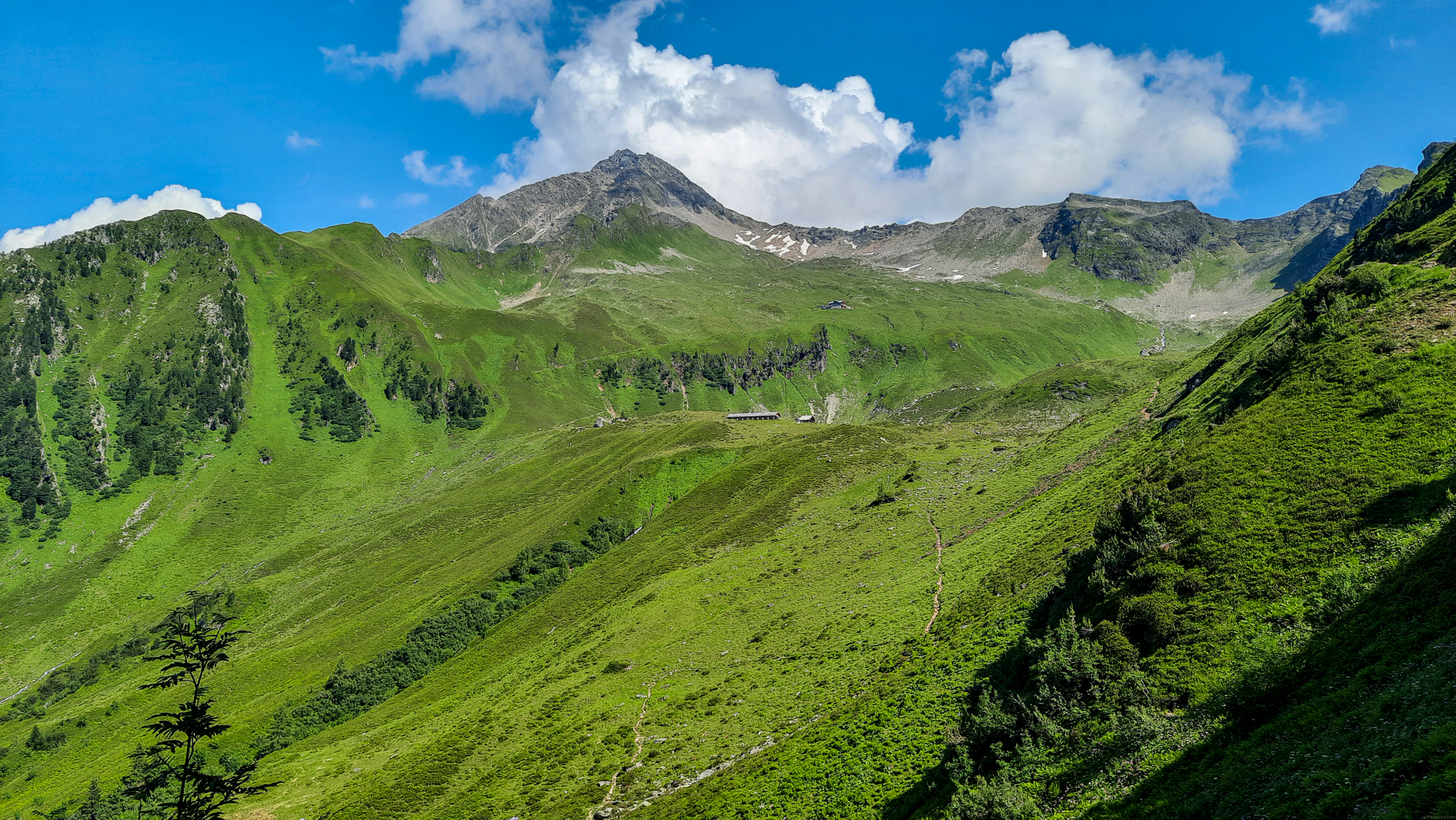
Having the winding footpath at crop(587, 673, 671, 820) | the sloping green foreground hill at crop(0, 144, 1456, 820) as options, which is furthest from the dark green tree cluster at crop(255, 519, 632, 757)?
the winding footpath at crop(587, 673, 671, 820)

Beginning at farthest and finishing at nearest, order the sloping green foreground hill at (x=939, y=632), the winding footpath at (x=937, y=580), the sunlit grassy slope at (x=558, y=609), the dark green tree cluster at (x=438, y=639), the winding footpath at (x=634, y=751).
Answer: the dark green tree cluster at (x=438, y=639) → the sunlit grassy slope at (x=558, y=609) → the winding footpath at (x=937, y=580) → the winding footpath at (x=634, y=751) → the sloping green foreground hill at (x=939, y=632)

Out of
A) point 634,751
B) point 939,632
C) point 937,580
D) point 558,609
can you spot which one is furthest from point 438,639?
point 939,632

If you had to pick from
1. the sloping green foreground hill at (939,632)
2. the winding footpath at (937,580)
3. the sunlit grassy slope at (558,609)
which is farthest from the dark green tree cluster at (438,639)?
the winding footpath at (937,580)

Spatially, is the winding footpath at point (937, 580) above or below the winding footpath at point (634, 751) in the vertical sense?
above

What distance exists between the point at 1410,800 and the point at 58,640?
793ft

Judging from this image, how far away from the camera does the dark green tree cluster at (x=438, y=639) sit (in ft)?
287

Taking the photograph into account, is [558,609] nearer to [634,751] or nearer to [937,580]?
[634,751]

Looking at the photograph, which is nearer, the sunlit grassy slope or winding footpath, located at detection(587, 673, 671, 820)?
winding footpath, located at detection(587, 673, 671, 820)

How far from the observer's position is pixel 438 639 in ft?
327

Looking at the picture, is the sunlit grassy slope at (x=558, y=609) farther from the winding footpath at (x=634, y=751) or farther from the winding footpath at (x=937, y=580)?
the winding footpath at (x=937, y=580)

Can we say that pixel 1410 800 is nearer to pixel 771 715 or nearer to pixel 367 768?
pixel 771 715

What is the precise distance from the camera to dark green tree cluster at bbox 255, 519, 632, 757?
87.4m

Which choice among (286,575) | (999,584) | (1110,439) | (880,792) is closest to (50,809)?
(286,575)

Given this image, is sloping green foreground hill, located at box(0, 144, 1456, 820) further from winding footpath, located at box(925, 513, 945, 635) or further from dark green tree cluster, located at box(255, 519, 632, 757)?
winding footpath, located at box(925, 513, 945, 635)
